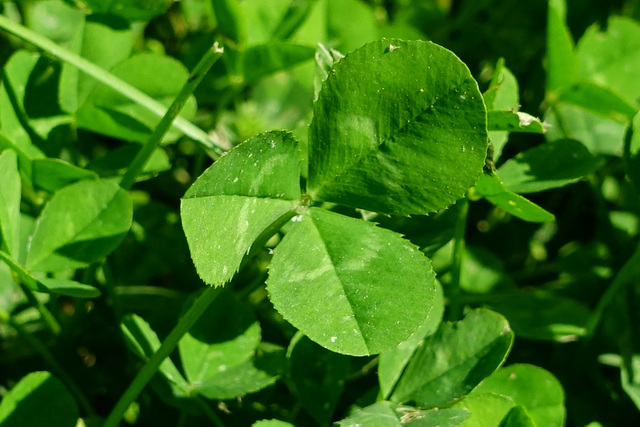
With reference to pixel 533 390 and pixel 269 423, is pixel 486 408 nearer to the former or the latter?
pixel 533 390

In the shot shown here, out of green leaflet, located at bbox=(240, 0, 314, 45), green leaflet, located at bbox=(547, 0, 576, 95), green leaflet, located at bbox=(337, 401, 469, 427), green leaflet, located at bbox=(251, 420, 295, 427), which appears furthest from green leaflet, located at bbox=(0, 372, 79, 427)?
green leaflet, located at bbox=(547, 0, 576, 95)

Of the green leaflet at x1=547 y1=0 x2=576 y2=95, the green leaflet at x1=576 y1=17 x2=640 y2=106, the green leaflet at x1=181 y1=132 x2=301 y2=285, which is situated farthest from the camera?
the green leaflet at x1=576 y1=17 x2=640 y2=106

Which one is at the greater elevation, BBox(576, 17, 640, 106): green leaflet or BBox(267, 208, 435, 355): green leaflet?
BBox(267, 208, 435, 355): green leaflet

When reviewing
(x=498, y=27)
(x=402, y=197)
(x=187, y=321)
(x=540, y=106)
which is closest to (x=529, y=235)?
(x=540, y=106)

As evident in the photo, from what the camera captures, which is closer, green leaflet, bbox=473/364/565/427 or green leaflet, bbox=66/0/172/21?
green leaflet, bbox=473/364/565/427

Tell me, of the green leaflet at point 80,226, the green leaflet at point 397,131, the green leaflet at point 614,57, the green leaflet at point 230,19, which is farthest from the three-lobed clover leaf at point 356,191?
the green leaflet at point 614,57

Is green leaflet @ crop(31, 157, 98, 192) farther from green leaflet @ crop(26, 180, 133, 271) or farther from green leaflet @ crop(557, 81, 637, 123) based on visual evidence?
green leaflet @ crop(557, 81, 637, 123)

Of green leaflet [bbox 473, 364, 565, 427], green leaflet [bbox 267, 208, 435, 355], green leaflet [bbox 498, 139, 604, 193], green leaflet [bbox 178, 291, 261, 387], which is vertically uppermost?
green leaflet [bbox 267, 208, 435, 355]

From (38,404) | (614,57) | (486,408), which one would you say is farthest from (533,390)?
(614,57)
